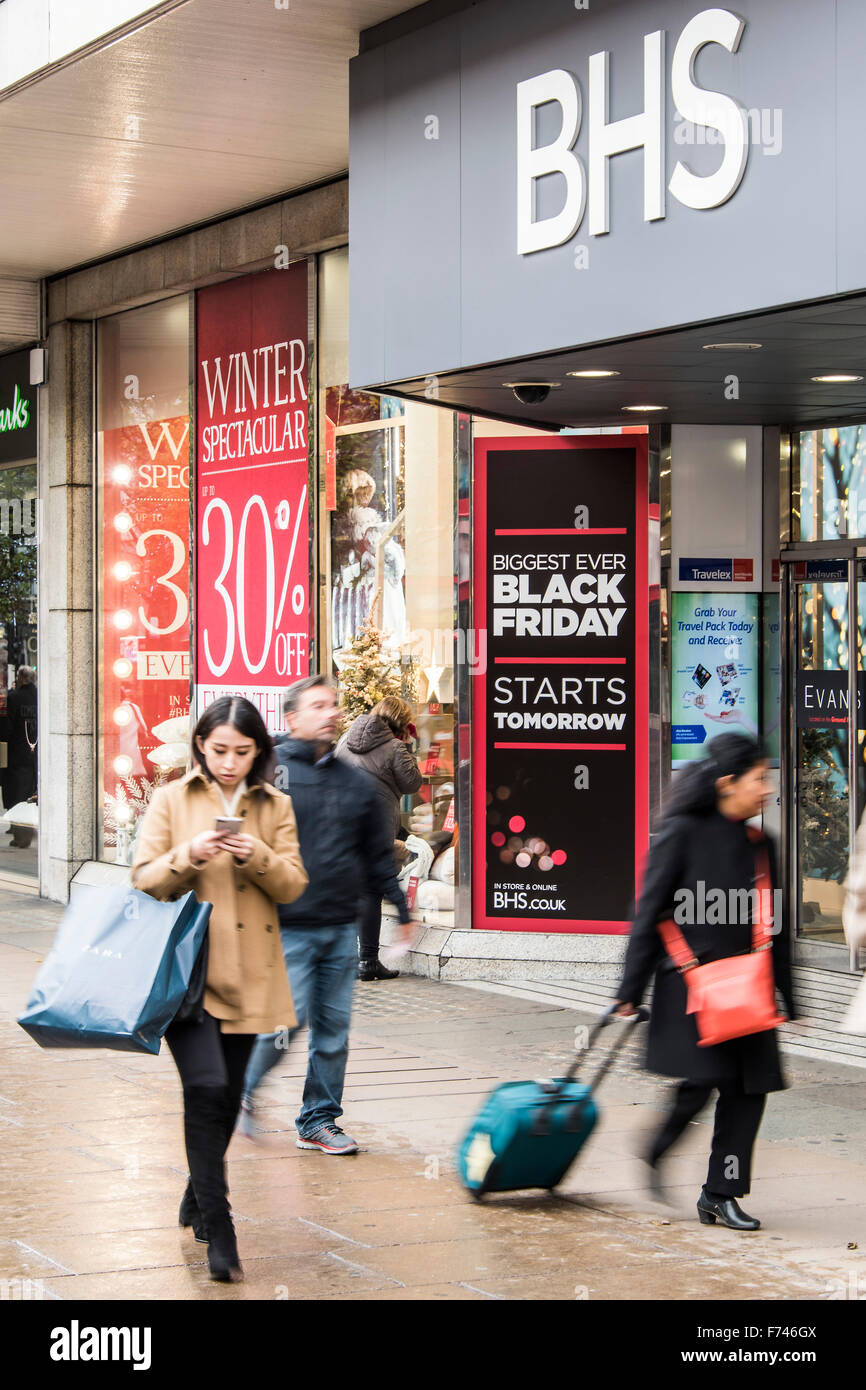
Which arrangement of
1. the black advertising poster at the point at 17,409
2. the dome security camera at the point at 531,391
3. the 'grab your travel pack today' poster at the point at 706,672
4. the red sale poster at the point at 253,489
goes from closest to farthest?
1. the dome security camera at the point at 531,391
2. the 'grab your travel pack today' poster at the point at 706,672
3. the red sale poster at the point at 253,489
4. the black advertising poster at the point at 17,409

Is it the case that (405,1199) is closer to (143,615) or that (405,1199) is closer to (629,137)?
(629,137)

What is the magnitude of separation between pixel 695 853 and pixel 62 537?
416 inches

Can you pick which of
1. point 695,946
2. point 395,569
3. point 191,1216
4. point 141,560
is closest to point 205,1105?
point 191,1216

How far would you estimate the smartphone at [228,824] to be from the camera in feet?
17.3

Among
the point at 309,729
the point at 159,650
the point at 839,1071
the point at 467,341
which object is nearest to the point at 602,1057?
the point at 839,1071

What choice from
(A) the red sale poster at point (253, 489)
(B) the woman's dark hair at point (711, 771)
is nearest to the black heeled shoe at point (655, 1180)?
(B) the woman's dark hair at point (711, 771)

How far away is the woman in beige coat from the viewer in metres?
5.09

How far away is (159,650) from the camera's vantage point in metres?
14.6

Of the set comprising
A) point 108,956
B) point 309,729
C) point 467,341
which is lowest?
point 108,956

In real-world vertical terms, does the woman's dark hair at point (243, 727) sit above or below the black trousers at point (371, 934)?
above

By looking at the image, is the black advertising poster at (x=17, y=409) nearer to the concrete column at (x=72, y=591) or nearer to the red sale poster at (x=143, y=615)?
the concrete column at (x=72, y=591)

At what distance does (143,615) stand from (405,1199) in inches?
367

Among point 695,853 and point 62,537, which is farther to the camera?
point 62,537
